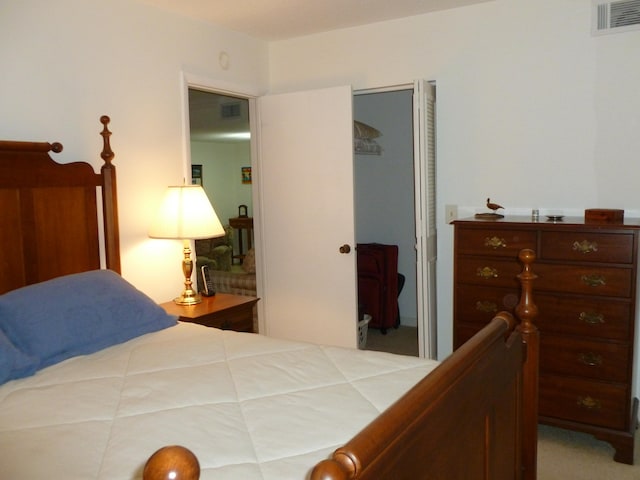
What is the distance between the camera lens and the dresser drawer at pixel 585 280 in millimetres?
2523

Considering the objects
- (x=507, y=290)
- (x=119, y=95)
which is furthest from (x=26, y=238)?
(x=507, y=290)

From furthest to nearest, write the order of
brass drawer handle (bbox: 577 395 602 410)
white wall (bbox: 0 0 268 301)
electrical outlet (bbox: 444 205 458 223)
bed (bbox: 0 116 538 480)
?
electrical outlet (bbox: 444 205 458 223) < brass drawer handle (bbox: 577 395 602 410) < white wall (bbox: 0 0 268 301) < bed (bbox: 0 116 538 480)

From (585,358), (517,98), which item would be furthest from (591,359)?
(517,98)

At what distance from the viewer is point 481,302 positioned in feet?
9.57

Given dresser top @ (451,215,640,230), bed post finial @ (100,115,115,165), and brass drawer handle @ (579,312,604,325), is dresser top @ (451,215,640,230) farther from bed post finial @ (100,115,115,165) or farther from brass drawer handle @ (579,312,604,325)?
bed post finial @ (100,115,115,165)

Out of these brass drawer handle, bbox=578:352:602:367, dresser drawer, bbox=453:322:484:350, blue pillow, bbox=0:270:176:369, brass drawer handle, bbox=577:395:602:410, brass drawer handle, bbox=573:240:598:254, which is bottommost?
brass drawer handle, bbox=577:395:602:410

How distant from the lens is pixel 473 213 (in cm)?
338

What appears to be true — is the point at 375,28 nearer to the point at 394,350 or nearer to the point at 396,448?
the point at 394,350

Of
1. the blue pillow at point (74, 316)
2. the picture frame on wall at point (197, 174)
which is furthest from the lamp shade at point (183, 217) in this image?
the picture frame on wall at point (197, 174)

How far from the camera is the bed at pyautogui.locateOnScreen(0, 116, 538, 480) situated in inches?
45.3

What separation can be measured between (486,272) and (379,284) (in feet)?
6.24

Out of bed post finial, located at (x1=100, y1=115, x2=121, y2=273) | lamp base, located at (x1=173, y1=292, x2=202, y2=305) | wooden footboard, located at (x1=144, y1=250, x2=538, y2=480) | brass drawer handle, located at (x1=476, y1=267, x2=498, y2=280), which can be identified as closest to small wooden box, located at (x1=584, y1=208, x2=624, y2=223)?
brass drawer handle, located at (x1=476, y1=267, x2=498, y2=280)

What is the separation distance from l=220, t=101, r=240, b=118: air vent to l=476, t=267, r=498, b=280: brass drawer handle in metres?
3.79

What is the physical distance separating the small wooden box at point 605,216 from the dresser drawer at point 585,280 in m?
0.27
